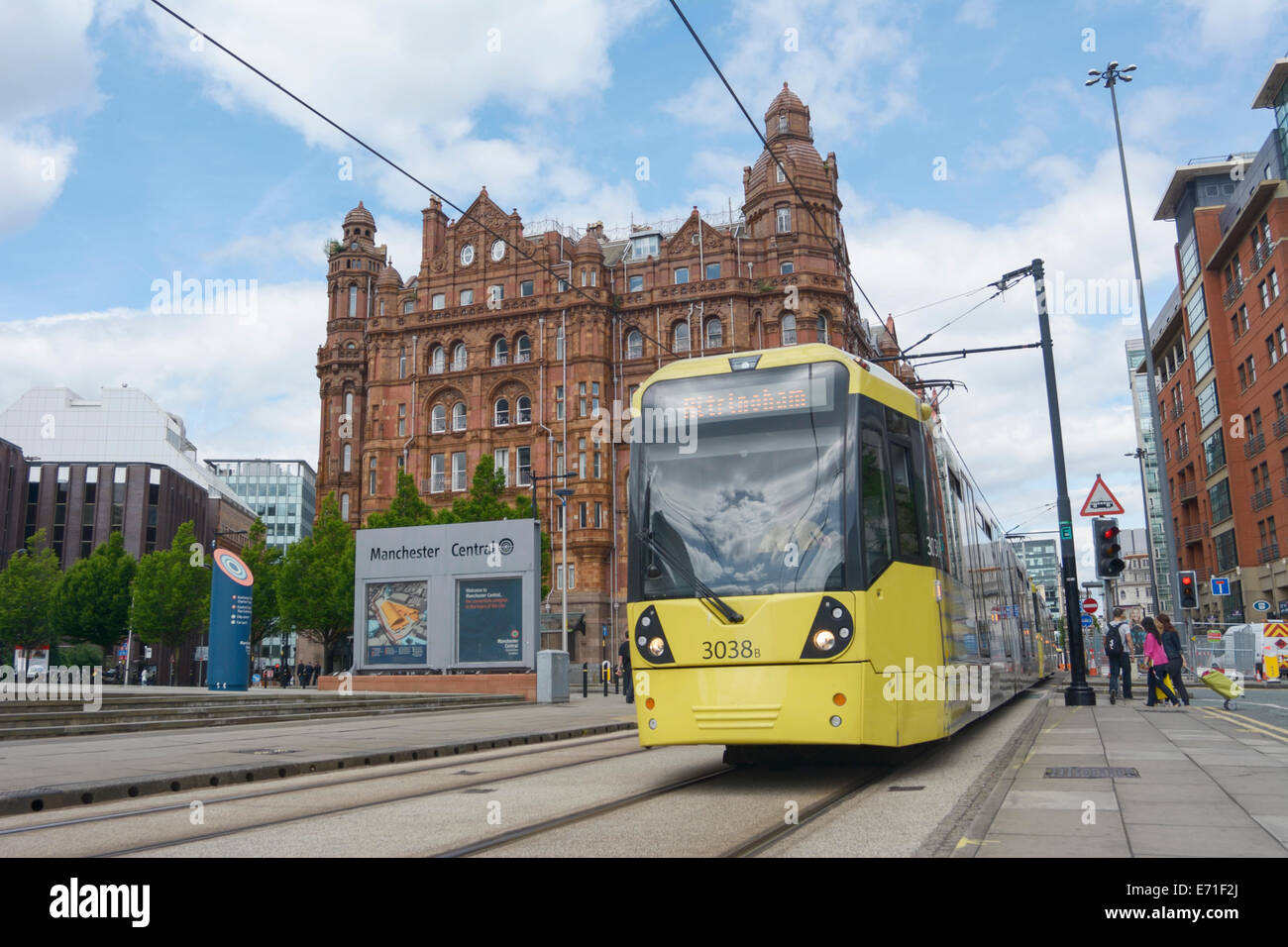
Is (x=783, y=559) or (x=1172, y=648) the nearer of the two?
(x=783, y=559)

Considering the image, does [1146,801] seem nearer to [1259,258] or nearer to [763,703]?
[763,703]

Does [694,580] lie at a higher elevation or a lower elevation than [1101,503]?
lower

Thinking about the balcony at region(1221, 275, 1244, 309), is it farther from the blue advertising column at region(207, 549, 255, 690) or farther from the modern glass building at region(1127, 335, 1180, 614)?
the blue advertising column at region(207, 549, 255, 690)

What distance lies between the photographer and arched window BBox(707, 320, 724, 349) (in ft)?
179

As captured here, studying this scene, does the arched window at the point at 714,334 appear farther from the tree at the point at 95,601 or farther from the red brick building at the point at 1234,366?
the tree at the point at 95,601

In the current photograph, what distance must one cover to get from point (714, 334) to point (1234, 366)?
26764mm

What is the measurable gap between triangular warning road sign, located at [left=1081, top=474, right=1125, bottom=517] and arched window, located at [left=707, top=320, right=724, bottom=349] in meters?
36.7

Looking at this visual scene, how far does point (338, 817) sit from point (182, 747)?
6.55 m

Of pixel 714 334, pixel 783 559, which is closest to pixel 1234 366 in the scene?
A: pixel 714 334

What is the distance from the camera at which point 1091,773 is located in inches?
344

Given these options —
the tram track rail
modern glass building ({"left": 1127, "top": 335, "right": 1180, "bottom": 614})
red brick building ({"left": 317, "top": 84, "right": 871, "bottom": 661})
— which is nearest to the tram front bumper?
the tram track rail
